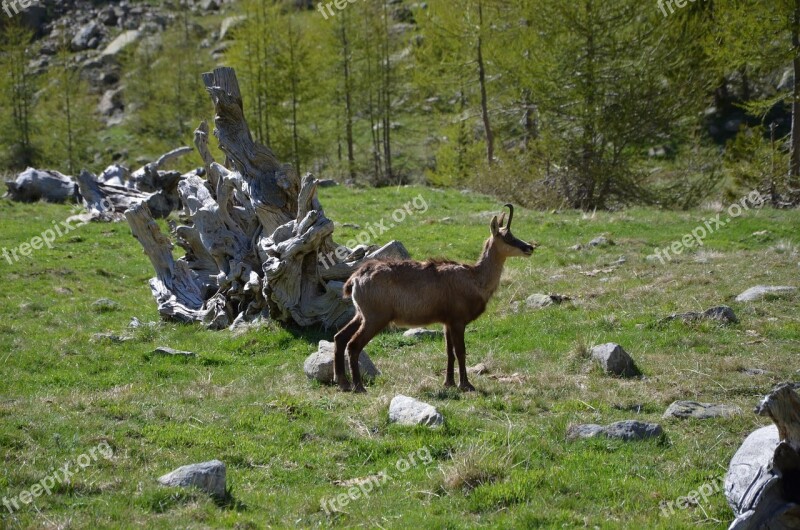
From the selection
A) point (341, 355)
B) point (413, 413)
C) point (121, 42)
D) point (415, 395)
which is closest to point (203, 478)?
point (413, 413)

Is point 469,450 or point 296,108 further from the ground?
point 469,450

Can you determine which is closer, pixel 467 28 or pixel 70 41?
pixel 467 28

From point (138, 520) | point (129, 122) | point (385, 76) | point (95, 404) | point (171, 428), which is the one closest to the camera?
point (138, 520)

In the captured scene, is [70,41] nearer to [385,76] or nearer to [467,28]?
[385,76]

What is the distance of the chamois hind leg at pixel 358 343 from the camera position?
10.8 m

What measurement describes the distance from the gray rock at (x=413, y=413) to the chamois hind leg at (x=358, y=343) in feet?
4.17

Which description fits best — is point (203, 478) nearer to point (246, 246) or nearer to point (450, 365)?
point (450, 365)

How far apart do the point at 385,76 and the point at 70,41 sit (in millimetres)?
47244

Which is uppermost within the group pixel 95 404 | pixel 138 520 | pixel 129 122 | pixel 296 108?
pixel 138 520

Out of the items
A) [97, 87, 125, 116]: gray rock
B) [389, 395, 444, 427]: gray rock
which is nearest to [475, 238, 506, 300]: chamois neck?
[389, 395, 444, 427]: gray rock

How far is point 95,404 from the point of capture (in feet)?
33.1

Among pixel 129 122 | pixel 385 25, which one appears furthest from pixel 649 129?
pixel 129 122

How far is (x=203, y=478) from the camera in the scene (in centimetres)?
729

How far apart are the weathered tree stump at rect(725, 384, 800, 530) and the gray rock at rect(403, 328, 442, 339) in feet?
25.2
